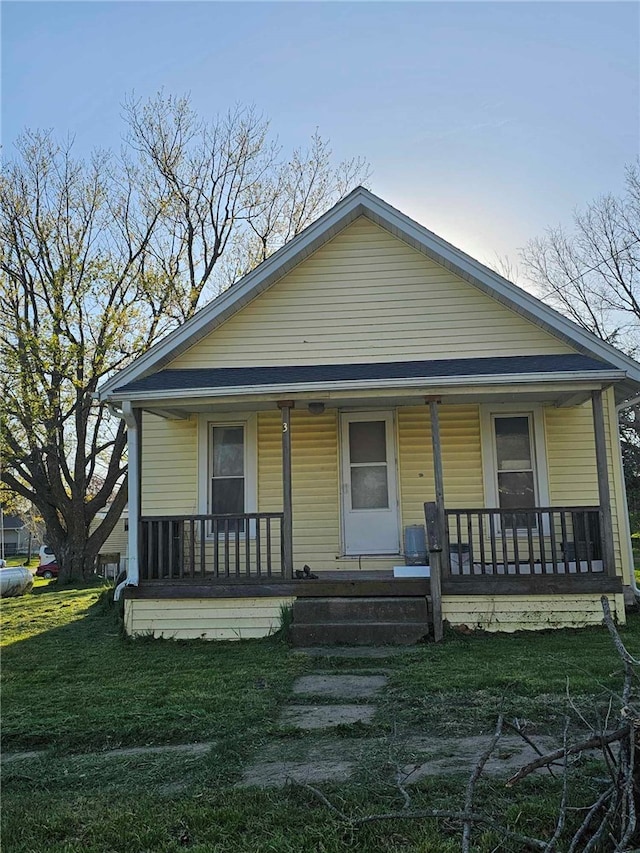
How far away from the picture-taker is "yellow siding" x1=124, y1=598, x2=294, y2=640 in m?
9.48

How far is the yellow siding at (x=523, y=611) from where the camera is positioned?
30.2 ft

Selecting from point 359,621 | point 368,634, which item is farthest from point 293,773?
point 359,621

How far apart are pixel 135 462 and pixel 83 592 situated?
31.7 ft

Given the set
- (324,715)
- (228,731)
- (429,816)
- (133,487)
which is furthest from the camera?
(133,487)

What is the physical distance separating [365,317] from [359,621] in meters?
4.87

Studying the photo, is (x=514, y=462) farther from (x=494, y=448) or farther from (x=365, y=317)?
(x=365, y=317)

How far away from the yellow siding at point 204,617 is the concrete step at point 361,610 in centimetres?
43

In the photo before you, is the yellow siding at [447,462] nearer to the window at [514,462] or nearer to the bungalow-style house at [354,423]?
the bungalow-style house at [354,423]

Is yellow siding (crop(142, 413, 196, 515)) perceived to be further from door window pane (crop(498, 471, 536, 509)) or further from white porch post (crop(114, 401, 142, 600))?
door window pane (crop(498, 471, 536, 509))

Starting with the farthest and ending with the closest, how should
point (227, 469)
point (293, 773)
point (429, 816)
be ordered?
1. point (227, 469)
2. point (293, 773)
3. point (429, 816)

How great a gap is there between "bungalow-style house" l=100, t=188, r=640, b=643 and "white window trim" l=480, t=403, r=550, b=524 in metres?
0.02

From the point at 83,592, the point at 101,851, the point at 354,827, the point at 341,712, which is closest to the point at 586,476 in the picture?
the point at 341,712

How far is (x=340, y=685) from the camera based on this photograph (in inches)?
268

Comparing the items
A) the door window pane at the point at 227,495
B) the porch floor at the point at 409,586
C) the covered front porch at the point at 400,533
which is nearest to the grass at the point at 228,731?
the porch floor at the point at 409,586
